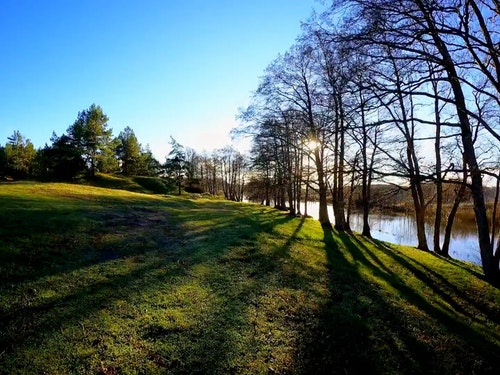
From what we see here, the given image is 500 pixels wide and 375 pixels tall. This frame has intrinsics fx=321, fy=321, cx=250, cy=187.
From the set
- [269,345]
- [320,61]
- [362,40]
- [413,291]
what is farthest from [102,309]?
[320,61]

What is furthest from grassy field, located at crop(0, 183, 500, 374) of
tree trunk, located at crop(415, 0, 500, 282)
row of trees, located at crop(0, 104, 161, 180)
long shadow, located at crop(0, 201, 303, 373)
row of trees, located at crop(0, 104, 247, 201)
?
row of trees, located at crop(0, 104, 161, 180)

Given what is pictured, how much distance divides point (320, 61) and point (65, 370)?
1856cm

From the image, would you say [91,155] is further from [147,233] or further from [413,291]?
[413,291]

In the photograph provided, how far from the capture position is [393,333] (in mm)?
7184

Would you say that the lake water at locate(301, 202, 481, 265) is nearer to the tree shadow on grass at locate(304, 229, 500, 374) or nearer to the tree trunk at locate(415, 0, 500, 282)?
the tree trunk at locate(415, 0, 500, 282)

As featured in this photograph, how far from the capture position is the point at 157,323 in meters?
6.22

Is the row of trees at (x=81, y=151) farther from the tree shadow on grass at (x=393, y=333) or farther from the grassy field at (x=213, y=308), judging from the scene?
the tree shadow on grass at (x=393, y=333)

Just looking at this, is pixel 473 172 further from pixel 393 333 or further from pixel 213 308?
pixel 213 308

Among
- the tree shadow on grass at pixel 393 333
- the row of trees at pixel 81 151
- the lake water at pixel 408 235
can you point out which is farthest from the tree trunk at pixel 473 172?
the row of trees at pixel 81 151

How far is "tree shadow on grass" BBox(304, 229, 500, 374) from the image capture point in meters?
6.11

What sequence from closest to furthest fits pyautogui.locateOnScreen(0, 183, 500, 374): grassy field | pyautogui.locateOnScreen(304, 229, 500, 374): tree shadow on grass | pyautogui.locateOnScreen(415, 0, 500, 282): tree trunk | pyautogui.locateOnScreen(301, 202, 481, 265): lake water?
1. pyautogui.locateOnScreen(0, 183, 500, 374): grassy field
2. pyautogui.locateOnScreen(304, 229, 500, 374): tree shadow on grass
3. pyautogui.locateOnScreen(415, 0, 500, 282): tree trunk
4. pyautogui.locateOnScreen(301, 202, 481, 265): lake water

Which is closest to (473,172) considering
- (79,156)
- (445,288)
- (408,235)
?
(445,288)

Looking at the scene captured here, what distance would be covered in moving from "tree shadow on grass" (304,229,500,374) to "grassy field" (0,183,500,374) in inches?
1.3

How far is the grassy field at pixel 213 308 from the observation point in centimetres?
542
